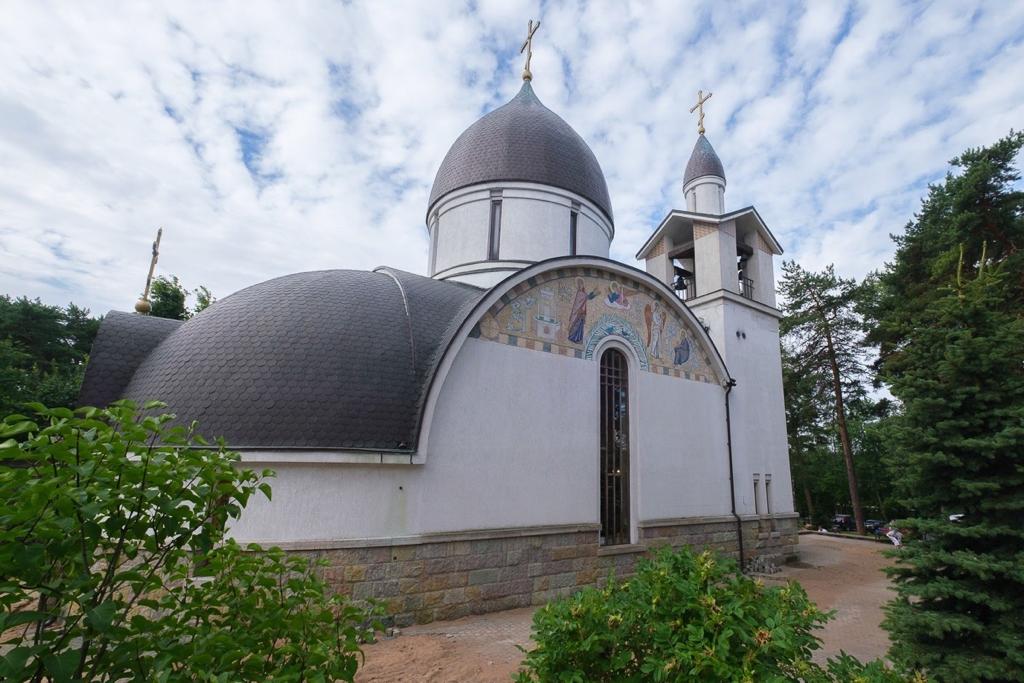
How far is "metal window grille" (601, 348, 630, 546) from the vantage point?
9.52 meters

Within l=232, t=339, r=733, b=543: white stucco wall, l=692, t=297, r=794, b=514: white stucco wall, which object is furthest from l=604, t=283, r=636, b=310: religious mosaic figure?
l=692, t=297, r=794, b=514: white stucco wall

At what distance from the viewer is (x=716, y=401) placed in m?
11.8

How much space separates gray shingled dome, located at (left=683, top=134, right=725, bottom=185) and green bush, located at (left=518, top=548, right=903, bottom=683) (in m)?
13.7

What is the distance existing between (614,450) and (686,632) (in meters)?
7.27

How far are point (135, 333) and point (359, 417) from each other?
4551 mm

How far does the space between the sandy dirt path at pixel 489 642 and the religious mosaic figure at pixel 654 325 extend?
5171 millimetres

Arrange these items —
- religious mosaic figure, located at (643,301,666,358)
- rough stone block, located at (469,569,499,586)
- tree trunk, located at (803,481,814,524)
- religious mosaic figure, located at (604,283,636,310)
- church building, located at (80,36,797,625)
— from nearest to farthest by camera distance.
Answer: church building, located at (80,36,797,625)
rough stone block, located at (469,569,499,586)
religious mosaic figure, located at (604,283,636,310)
religious mosaic figure, located at (643,301,666,358)
tree trunk, located at (803,481,814,524)

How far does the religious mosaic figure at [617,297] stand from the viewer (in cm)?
1027

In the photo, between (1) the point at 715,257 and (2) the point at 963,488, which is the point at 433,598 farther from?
(1) the point at 715,257

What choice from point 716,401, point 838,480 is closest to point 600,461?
point 716,401

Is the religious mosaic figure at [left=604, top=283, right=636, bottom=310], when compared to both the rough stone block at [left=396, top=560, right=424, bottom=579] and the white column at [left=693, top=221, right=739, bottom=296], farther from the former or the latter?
the rough stone block at [left=396, top=560, right=424, bottom=579]

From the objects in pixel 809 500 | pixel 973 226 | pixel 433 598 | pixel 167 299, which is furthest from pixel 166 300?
pixel 809 500

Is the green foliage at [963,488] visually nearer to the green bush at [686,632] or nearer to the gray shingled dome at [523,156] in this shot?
the green bush at [686,632]

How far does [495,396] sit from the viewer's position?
27.2 feet
